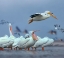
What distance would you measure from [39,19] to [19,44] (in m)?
29.3

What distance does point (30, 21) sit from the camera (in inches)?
873

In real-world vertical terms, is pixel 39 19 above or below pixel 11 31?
below

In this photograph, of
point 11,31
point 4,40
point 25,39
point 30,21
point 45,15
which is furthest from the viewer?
point 11,31

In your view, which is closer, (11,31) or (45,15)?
(45,15)

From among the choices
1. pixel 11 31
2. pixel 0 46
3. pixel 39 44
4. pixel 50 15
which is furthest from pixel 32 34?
pixel 50 15

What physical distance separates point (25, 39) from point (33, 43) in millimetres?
1408

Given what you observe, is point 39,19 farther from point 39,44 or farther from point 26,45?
point 39,44

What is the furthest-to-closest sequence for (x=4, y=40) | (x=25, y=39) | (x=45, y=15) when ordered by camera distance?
(x=4, y=40) < (x=25, y=39) < (x=45, y=15)

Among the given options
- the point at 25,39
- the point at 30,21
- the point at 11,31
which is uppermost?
the point at 11,31

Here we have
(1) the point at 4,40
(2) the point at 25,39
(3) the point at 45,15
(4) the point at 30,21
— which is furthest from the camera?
(1) the point at 4,40

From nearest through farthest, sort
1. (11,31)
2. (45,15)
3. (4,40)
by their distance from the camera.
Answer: (45,15) → (4,40) → (11,31)

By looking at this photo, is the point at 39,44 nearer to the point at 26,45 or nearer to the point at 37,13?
the point at 26,45

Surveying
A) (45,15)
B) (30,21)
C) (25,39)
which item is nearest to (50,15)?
(45,15)

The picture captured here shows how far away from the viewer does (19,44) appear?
51.8 meters
